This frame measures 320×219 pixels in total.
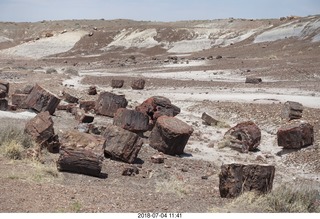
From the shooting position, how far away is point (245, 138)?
1482 centimetres

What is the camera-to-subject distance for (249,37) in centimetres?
6281

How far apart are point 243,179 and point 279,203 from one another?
4.25 ft

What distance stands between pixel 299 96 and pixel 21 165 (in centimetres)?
1531

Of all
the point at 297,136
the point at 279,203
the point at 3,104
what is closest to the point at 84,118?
the point at 3,104

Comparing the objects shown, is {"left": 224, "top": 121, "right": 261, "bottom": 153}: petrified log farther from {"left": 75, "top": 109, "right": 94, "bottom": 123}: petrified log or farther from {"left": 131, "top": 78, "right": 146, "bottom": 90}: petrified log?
{"left": 131, "top": 78, "right": 146, "bottom": 90}: petrified log

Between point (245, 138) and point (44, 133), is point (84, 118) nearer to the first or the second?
point (44, 133)

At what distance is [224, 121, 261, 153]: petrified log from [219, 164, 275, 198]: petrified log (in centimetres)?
582

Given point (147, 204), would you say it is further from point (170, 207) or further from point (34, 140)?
point (34, 140)

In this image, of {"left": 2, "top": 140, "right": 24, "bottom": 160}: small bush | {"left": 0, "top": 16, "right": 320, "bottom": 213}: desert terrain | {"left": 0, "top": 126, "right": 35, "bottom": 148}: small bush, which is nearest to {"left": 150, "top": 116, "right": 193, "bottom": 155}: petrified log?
{"left": 0, "top": 16, "right": 320, "bottom": 213}: desert terrain

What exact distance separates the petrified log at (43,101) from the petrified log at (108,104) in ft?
5.62

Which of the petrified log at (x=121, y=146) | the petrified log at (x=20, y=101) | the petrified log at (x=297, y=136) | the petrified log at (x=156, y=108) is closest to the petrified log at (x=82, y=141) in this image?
the petrified log at (x=121, y=146)

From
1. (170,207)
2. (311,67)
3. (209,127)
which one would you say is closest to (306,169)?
(209,127)

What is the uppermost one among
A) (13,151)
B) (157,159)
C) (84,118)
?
(13,151)

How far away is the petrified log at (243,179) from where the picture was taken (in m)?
8.73
